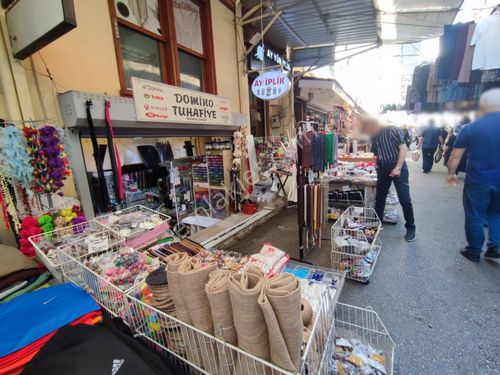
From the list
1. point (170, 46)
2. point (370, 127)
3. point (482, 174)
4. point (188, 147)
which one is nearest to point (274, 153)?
point (188, 147)

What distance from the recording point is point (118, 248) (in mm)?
1744

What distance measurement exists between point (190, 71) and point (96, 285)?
3.82m

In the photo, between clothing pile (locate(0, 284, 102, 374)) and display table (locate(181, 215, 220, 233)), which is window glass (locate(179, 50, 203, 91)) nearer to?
display table (locate(181, 215, 220, 233))

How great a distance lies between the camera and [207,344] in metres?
0.90

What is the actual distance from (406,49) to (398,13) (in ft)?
19.9

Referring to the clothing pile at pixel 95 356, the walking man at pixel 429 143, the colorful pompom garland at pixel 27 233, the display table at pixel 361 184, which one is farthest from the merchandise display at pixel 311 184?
the walking man at pixel 429 143

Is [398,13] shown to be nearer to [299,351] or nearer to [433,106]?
[433,106]

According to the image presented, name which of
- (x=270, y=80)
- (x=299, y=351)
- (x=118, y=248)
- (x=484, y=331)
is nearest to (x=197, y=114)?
(x=270, y=80)

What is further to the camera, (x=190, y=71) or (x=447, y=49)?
(x=190, y=71)

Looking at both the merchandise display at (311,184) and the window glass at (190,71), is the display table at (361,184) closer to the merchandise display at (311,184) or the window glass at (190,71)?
the merchandise display at (311,184)

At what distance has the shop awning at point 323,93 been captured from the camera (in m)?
6.44

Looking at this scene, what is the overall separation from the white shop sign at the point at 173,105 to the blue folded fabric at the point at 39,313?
2040 millimetres

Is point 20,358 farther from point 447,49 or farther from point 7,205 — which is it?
point 447,49

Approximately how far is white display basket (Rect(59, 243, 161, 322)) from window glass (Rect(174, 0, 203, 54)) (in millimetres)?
3625
